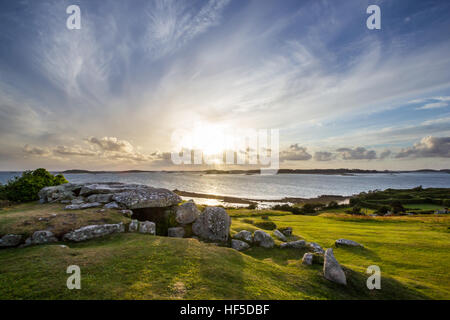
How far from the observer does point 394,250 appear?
14508 millimetres

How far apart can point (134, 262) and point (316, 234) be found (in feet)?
63.4

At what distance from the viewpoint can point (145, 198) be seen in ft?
51.0

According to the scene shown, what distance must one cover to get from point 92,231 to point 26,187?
47.0 feet

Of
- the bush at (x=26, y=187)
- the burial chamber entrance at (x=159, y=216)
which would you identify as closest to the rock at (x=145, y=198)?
the burial chamber entrance at (x=159, y=216)

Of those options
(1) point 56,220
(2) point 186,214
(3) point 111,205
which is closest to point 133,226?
(3) point 111,205

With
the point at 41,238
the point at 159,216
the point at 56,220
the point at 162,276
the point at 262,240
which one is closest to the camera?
the point at 162,276

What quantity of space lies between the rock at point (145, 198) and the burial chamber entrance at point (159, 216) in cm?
67

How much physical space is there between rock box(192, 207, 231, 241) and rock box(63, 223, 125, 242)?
17.5 feet

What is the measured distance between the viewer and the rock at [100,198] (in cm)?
1526

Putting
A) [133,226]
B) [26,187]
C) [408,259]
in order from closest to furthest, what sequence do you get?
[133,226]
[408,259]
[26,187]

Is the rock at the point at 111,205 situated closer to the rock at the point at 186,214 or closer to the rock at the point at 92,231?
the rock at the point at 92,231

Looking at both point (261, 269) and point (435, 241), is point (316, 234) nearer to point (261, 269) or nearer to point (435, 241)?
point (435, 241)
